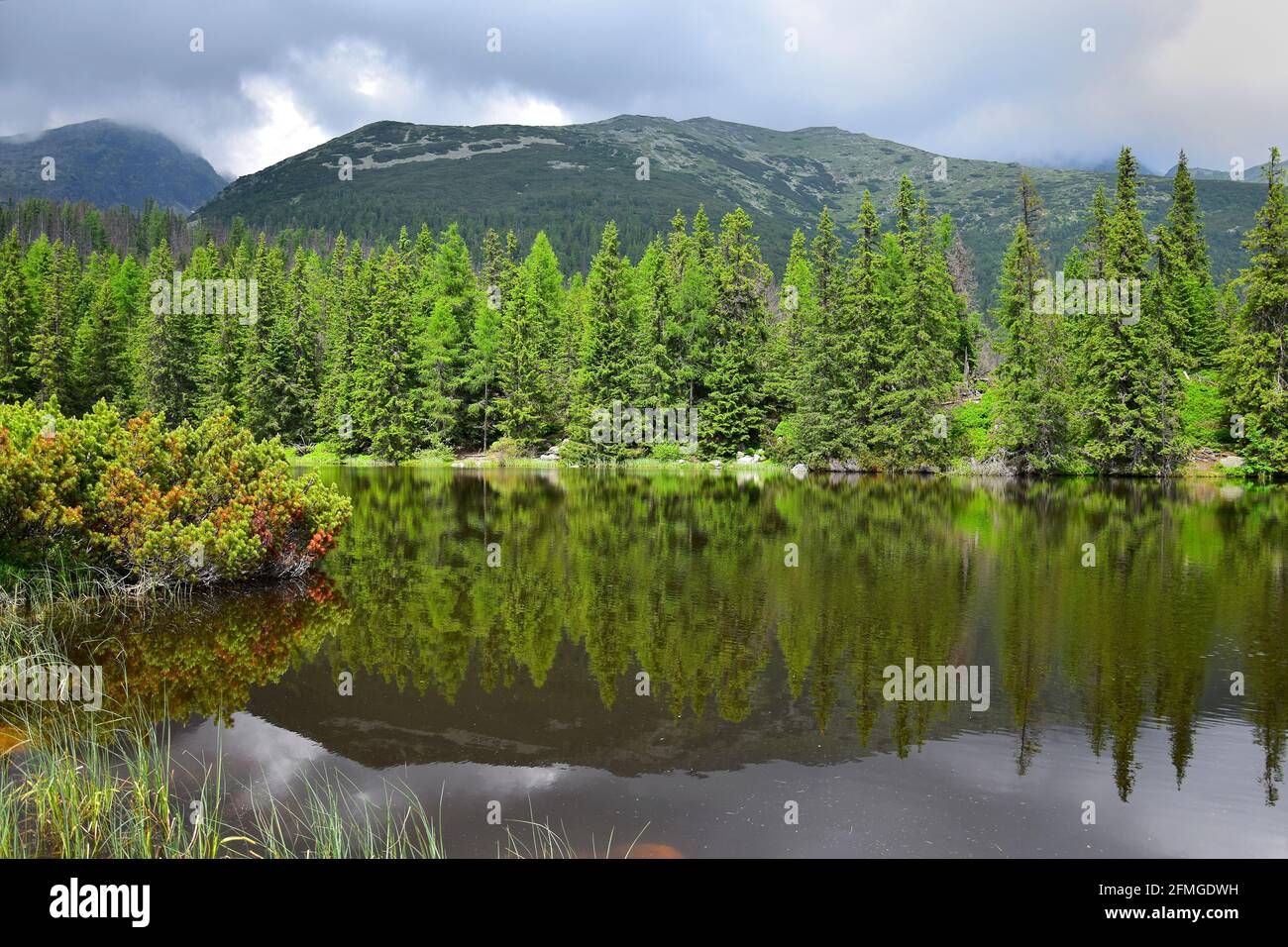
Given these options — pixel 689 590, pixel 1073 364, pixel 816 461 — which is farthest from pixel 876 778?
pixel 1073 364

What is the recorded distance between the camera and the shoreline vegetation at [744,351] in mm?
49312

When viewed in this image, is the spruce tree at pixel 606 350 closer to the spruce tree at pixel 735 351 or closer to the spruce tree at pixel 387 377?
the spruce tree at pixel 735 351

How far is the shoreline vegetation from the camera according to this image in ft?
162

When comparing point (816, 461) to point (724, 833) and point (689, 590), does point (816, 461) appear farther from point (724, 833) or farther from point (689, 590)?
point (724, 833)

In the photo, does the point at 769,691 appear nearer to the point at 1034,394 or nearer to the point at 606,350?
the point at 1034,394

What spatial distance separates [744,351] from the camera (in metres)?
59.3

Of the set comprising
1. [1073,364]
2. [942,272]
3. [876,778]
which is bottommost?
[876,778]

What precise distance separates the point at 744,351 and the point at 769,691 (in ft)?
166

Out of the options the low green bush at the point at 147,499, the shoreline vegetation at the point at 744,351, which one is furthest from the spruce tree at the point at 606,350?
the low green bush at the point at 147,499

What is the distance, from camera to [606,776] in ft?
26.4

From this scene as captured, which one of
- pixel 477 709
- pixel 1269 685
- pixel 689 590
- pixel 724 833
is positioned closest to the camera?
pixel 724 833

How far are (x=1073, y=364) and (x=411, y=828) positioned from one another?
5488 centimetres

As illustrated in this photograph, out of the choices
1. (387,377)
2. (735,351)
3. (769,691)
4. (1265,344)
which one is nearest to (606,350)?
(735,351)
